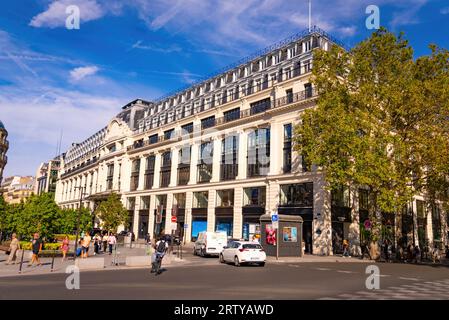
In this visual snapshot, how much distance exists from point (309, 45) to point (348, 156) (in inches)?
693

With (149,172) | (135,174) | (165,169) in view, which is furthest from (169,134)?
(135,174)

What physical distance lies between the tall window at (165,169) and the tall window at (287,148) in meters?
24.3

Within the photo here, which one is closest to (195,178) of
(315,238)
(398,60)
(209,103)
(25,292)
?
(209,103)

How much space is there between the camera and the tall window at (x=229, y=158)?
49250 millimetres

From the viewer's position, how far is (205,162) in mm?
54375

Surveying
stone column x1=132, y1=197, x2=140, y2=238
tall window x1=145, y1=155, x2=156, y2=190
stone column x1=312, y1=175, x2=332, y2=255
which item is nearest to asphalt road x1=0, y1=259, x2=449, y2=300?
stone column x1=312, y1=175, x2=332, y2=255

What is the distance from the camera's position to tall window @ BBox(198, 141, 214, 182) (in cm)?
5356

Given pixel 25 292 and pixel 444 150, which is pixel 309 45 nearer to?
pixel 444 150

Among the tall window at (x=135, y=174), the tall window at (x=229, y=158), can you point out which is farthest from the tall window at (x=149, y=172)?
the tall window at (x=229, y=158)

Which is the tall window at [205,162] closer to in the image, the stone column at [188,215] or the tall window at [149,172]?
the stone column at [188,215]

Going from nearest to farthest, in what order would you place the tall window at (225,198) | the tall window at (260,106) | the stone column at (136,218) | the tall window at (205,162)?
1. the tall window at (260,106)
2. the tall window at (225,198)
3. the tall window at (205,162)
4. the stone column at (136,218)

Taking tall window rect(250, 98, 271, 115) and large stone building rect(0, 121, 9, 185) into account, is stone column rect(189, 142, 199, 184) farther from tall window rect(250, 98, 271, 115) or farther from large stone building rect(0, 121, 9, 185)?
large stone building rect(0, 121, 9, 185)
